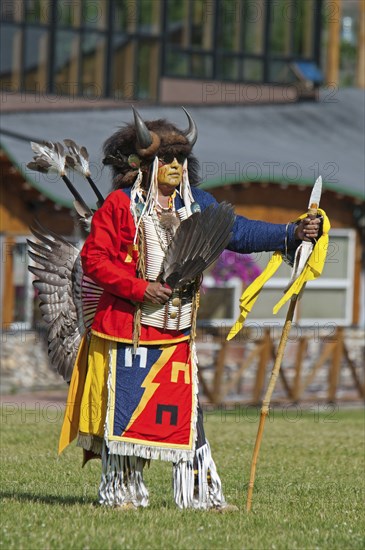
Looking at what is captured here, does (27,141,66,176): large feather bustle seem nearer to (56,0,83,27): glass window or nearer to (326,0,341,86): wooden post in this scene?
(56,0,83,27): glass window

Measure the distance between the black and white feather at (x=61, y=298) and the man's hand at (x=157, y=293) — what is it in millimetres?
1167

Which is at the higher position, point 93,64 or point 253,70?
point 253,70

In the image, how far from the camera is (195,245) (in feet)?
23.7

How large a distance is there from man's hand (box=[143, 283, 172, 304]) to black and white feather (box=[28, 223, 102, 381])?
45.9 inches

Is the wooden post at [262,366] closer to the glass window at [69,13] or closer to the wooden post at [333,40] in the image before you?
the glass window at [69,13]

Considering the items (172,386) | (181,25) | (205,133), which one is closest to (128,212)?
(172,386)

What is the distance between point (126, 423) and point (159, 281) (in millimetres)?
780

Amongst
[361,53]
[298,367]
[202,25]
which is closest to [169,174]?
[298,367]

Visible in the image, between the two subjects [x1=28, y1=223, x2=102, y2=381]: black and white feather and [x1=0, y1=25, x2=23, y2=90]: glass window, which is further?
[x1=0, y1=25, x2=23, y2=90]: glass window

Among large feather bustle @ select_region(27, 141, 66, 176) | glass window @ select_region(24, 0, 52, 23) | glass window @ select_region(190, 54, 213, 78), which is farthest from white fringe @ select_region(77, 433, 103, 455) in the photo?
glass window @ select_region(190, 54, 213, 78)

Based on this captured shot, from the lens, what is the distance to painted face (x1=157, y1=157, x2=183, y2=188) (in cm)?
735

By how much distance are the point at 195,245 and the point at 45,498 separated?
206 centimetres

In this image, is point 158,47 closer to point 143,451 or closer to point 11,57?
point 11,57

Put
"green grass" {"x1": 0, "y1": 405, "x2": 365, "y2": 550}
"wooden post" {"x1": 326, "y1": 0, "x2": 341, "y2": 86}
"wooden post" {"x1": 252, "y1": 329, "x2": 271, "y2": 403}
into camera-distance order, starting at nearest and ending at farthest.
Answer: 1. "green grass" {"x1": 0, "y1": 405, "x2": 365, "y2": 550}
2. "wooden post" {"x1": 252, "y1": 329, "x2": 271, "y2": 403}
3. "wooden post" {"x1": 326, "y1": 0, "x2": 341, "y2": 86}
